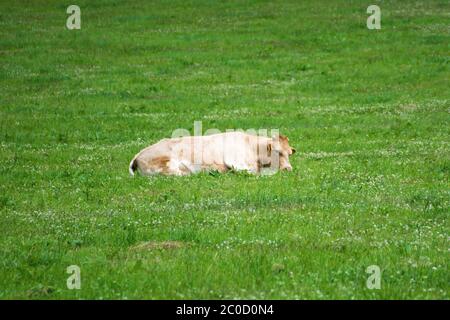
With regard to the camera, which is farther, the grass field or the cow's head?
the cow's head

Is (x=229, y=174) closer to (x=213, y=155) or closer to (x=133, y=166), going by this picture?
(x=213, y=155)

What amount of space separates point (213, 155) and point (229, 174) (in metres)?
0.77

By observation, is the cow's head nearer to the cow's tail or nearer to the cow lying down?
the cow lying down

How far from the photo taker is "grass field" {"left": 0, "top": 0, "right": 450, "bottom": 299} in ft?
35.4

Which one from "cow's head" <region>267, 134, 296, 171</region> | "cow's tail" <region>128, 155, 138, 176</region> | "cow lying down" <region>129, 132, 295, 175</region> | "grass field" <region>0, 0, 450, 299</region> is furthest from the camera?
"cow's head" <region>267, 134, 296, 171</region>

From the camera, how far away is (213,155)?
19453 mm

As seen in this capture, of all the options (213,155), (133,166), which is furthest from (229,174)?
(133,166)

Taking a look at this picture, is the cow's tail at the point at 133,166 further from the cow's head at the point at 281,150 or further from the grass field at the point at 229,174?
the cow's head at the point at 281,150

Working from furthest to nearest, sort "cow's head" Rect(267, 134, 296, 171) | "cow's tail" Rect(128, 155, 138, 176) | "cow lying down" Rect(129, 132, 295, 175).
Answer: "cow's head" Rect(267, 134, 296, 171)
"cow's tail" Rect(128, 155, 138, 176)
"cow lying down" Rect(129, 132, 295, 175)

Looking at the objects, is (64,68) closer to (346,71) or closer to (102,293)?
(346,71)

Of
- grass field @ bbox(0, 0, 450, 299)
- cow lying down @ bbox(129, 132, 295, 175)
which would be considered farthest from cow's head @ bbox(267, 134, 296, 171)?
grass field @ bbox(0, 0, 450, 299)

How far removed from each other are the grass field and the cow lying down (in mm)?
629

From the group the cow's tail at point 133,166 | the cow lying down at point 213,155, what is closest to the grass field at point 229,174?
the cow's tail at point 133,166

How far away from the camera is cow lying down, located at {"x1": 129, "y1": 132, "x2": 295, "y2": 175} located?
19.1m
